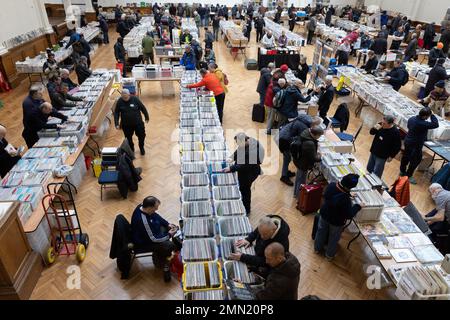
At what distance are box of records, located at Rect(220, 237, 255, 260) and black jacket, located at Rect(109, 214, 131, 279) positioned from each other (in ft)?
4.54

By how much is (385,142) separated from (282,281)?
4.06 metres

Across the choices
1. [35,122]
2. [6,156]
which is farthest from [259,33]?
[6,156]

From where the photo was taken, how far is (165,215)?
19.2 feet

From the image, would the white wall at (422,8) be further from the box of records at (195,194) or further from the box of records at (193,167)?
the box of records at (195,194)

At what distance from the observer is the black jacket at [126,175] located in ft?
19.8

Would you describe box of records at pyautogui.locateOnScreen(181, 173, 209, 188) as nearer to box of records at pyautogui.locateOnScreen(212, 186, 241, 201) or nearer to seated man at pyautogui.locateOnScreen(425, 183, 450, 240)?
box of records at pyautogui.locateOnScreen(212, 186, 241, 201)

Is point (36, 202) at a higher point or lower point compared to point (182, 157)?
lower

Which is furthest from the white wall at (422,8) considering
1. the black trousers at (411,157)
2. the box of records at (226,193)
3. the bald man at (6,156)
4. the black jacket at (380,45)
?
the bald man at (6,156)

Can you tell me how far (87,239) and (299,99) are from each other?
17.4ft

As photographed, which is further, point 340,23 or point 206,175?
point 340,23

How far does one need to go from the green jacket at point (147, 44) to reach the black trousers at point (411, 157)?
9.78 metres

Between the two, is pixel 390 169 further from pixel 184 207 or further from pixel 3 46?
pixel 3 46
